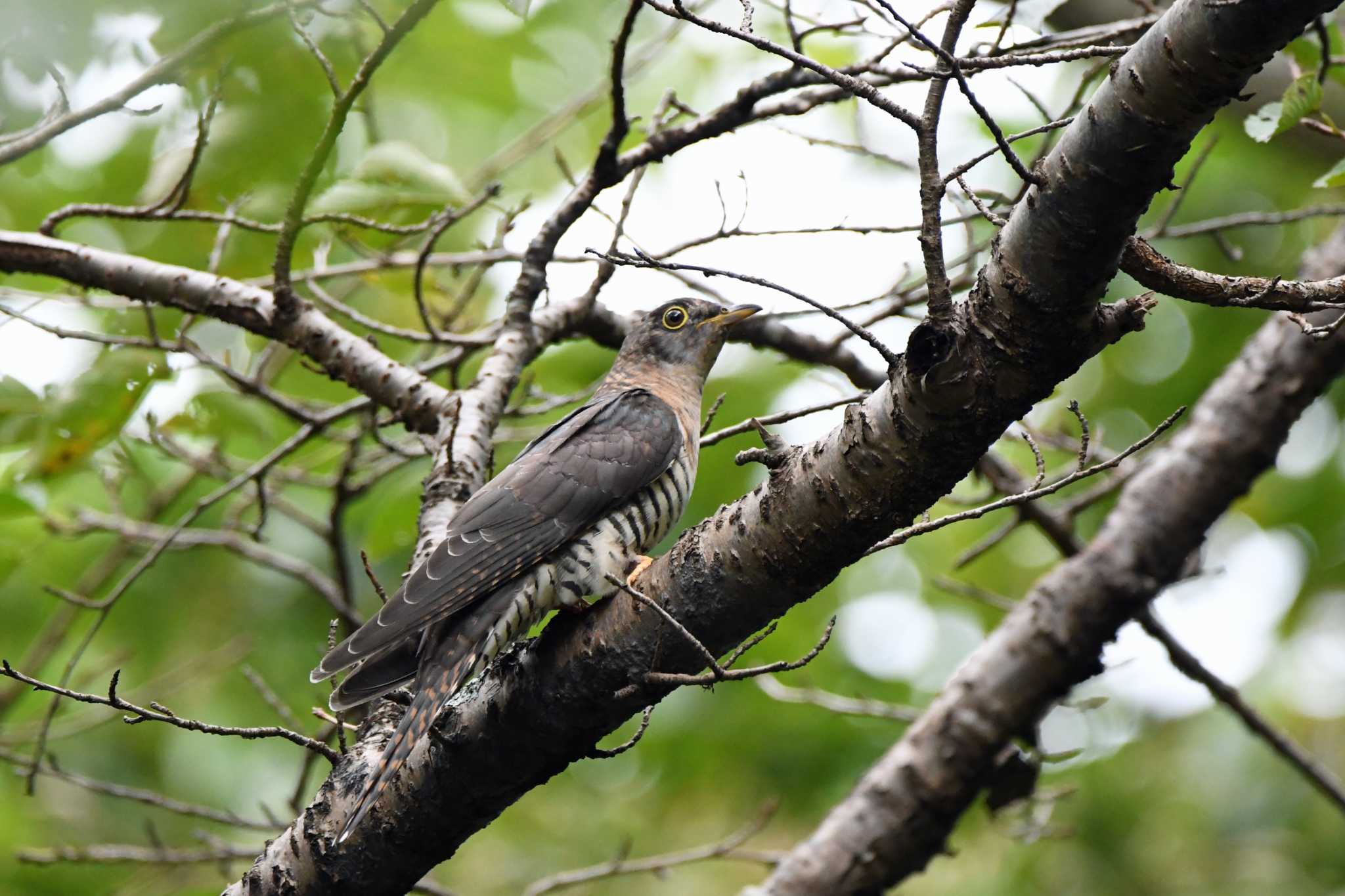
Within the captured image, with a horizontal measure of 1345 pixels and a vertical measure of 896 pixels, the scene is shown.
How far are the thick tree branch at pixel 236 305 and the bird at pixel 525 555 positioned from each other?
47 cm

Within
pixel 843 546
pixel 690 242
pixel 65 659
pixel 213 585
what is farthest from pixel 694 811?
pixel 843 546

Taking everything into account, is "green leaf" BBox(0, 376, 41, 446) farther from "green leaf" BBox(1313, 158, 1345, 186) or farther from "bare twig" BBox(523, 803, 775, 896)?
"green leaf" BBox(1313, 158, 1345, 186)

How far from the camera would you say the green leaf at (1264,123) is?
271 cm

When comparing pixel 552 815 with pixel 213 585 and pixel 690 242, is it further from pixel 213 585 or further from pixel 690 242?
pixel 690 242

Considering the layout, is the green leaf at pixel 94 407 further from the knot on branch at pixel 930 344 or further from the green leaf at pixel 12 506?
the knot on branch at pixel 930 344

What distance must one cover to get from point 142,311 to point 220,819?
1.80 m

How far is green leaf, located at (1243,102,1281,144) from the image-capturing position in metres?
2.71

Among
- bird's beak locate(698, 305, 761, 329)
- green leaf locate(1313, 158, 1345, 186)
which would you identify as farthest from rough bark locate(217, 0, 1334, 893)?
bird's beak locate(698, 305, 761, 329)

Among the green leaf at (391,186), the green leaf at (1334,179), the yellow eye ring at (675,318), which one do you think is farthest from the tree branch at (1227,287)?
the yellow eye ring at (675,318)

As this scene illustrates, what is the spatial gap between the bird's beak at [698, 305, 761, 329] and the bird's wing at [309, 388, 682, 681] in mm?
669

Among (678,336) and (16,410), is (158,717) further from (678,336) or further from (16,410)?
(678,336)

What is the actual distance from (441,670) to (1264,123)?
251 centimetres

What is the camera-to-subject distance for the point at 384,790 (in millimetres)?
2785

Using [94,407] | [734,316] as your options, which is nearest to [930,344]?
[734,316]
